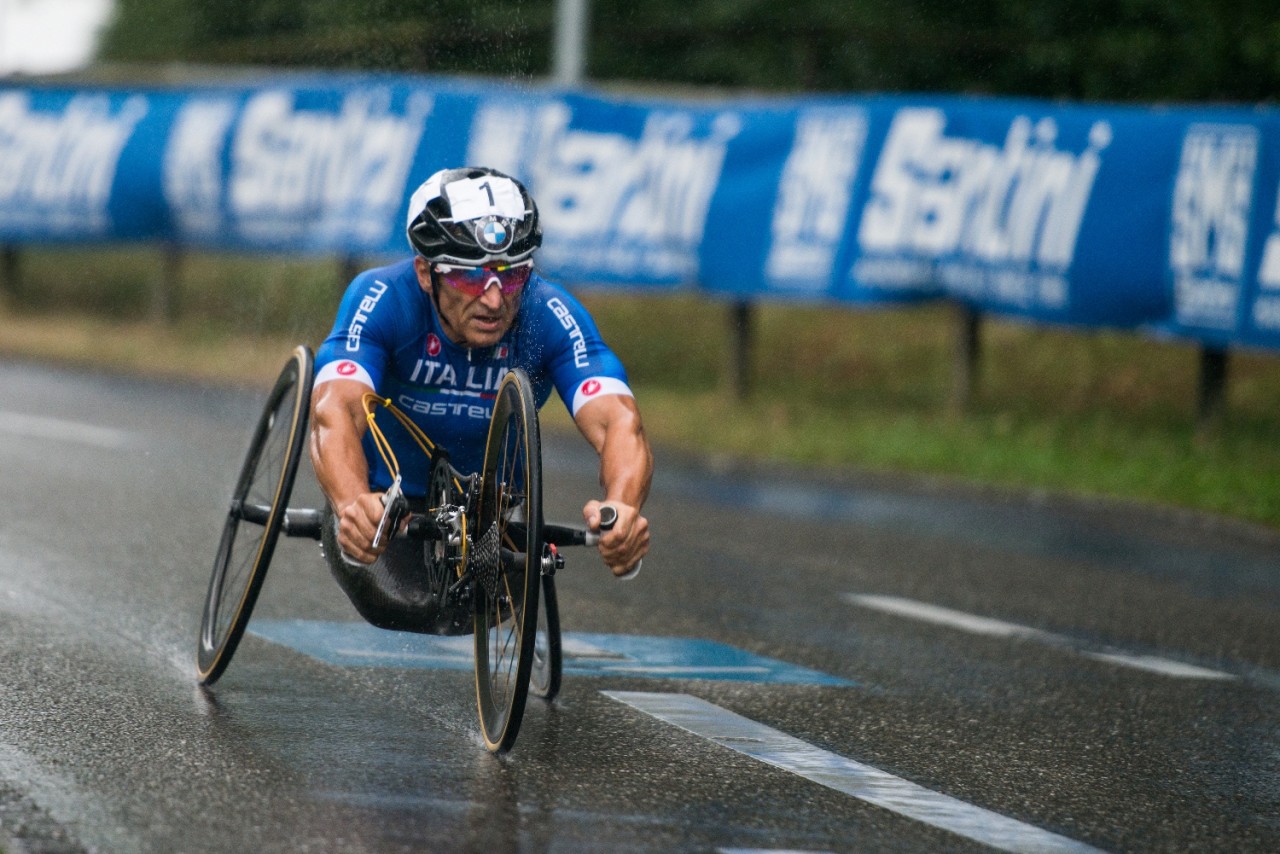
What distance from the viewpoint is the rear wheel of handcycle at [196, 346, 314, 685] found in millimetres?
6469

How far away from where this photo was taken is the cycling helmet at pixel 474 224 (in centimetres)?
627

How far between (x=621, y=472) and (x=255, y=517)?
135cm

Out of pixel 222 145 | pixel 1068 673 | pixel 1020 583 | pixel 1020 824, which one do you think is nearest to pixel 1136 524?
pixel 1020 583

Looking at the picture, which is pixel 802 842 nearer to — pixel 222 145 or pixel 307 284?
pixel 222 145

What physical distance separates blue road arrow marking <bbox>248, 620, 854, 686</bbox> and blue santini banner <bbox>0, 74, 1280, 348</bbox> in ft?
24.1

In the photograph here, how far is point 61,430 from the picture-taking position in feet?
49.5

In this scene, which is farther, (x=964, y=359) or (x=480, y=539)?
(x=964, y=359)

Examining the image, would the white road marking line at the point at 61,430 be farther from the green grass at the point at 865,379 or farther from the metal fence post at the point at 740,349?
the metal fence post at the point at 740,349

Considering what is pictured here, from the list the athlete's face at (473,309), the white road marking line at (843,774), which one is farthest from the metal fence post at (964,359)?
the athlete's face at (473,309)

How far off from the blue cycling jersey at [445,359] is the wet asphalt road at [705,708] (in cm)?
86

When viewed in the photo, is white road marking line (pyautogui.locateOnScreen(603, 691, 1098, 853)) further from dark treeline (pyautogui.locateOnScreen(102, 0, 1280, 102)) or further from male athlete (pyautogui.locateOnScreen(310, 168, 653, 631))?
dark treeline (pyautogui.locateOnScreen(102, 0, 1280, 102))

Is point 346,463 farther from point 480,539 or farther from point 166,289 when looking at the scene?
point 166,289

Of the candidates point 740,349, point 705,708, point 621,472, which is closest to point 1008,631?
point 705,708

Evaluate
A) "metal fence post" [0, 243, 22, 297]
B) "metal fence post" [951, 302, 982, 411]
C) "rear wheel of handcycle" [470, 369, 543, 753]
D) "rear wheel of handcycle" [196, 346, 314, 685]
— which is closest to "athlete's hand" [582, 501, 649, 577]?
"rear wheel of handcycle" [470, 369, 543, 753]
